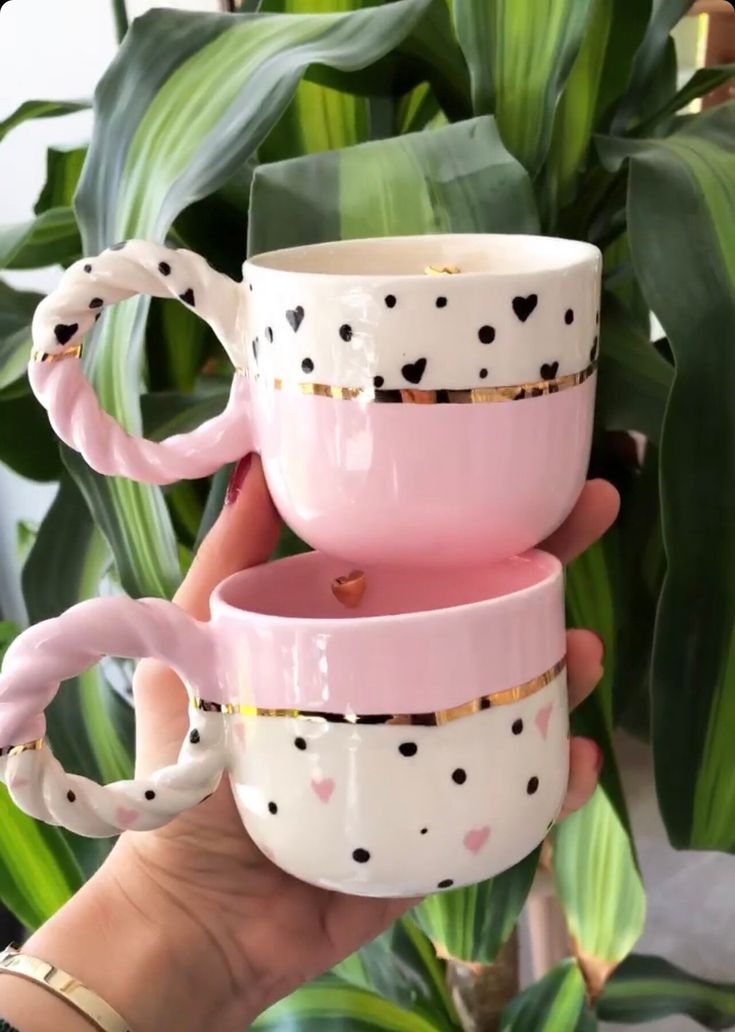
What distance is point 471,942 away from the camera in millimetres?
596

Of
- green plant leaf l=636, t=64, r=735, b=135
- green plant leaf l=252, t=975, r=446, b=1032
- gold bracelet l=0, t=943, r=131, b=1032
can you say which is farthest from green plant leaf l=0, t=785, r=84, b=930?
green plant leaf l=636, t=64, r=735, b=135

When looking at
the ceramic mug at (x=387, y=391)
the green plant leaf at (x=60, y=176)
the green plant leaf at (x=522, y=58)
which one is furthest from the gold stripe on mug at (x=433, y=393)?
the green plant leaf at (x=60, y=176)

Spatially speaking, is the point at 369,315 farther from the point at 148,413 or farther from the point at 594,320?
the point at 148,413

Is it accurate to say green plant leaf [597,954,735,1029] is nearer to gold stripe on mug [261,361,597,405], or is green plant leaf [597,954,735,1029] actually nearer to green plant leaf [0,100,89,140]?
gold stripe on mug [261,361,597,405]

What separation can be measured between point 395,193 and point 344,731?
0.73 feet

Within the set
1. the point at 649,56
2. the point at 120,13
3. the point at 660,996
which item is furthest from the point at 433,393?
the point at 660,996

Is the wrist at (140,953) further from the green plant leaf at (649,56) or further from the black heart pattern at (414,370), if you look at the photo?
the green plant leaf at (649,56)

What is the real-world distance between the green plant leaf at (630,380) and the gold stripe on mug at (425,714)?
185 mm

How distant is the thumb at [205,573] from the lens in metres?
0.43

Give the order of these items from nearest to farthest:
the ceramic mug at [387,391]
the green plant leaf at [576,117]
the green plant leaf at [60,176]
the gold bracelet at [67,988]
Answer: the ceramic mug at [387,391], the gold bracelet at [67,988], the green plant leaf at [576,117], the green plant leaf at [60,176]

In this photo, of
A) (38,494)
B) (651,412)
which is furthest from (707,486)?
(38,494)

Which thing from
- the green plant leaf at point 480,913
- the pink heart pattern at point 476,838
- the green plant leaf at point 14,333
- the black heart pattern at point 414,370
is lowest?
the green plant leaf at point 480,913

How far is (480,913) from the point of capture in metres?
0.58

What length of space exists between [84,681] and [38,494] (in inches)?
22.9
